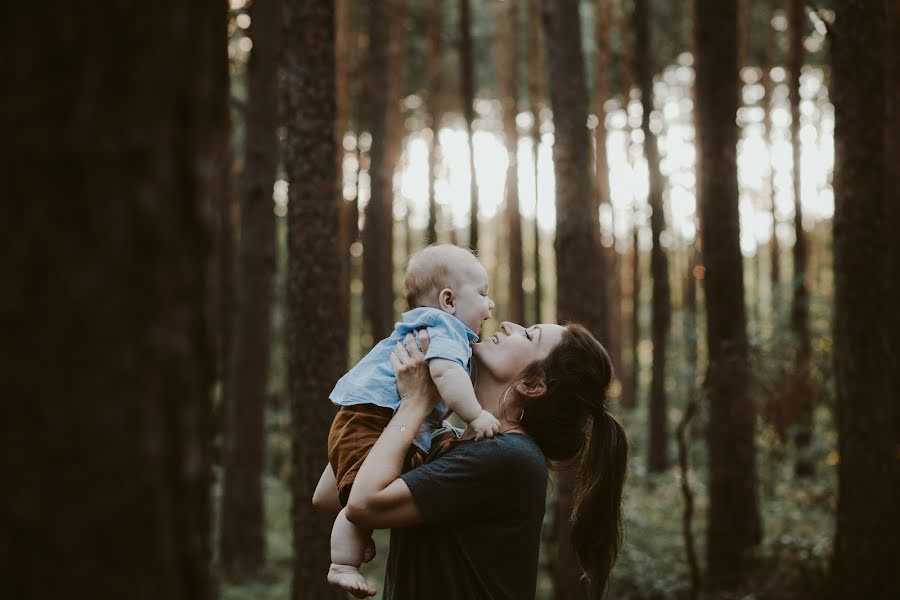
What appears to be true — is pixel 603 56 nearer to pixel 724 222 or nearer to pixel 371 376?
pixel 724 222

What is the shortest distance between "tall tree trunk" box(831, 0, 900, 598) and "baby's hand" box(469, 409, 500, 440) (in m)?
4.11

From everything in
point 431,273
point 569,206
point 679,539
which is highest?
point 569,206

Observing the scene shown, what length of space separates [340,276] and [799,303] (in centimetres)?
1132

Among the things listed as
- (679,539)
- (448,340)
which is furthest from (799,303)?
(448,340)

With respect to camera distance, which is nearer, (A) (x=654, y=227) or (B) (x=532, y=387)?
(B) (x=532, y=387)

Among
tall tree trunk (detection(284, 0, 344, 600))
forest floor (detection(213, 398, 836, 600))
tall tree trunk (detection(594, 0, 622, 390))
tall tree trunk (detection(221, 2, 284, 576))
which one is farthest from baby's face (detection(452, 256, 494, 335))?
tall tree trunk (detection(594, 0, 622, 390))

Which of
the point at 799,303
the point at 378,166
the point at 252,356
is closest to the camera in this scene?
the point at 252,356

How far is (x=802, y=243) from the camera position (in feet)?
53.6

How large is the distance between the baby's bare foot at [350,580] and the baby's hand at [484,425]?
590mm

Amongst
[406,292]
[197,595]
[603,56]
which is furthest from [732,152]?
[603,56]

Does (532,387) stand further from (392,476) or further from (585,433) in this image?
(392,476)

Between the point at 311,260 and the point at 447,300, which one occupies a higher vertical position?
the point at 311,260

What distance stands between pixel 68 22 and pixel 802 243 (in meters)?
17.0

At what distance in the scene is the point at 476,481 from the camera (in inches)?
98.0
